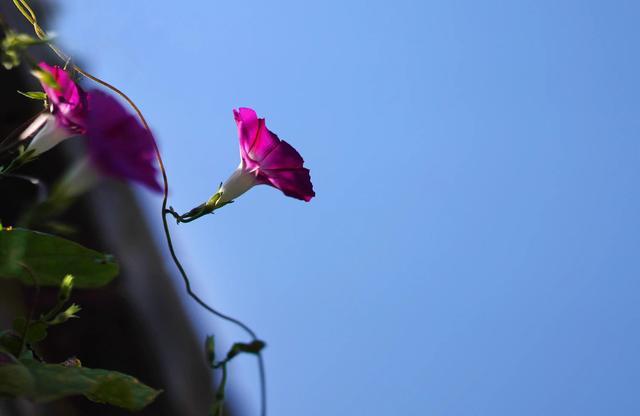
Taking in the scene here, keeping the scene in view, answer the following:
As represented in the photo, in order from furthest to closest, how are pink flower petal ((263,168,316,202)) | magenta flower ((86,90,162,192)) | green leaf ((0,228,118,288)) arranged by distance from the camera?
pink flower petal ((263,168,316,202))
green leaf ((0,228,118,288))
magenta flower ((86,90,162,192))

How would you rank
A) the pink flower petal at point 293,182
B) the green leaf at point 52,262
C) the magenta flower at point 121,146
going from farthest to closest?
the pink flower petal at point 293,182 → the green leaf at point 52,262 → the magenta flower at point 121,146

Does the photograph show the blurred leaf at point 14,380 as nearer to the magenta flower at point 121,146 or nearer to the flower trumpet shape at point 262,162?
the magenta flower at point 121,146

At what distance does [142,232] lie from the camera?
2.01m

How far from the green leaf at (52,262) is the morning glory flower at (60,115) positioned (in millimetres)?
71

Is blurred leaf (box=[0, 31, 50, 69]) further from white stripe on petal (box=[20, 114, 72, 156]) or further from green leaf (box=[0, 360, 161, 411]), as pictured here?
green leaf (box=[0, 360, 161, 411])

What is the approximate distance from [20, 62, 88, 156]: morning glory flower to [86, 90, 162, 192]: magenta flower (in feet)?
0.16

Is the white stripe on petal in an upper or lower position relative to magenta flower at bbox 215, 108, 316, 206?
lower

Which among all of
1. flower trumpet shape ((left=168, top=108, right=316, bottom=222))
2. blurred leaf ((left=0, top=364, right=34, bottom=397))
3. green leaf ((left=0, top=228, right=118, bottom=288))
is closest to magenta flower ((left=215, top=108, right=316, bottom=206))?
flower trumpet shape ((left=168, top=108, right=316, bottom=222))

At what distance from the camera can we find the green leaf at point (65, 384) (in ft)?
1.68

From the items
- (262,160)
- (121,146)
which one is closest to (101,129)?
(121,146)

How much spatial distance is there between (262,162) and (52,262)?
0.20 metres

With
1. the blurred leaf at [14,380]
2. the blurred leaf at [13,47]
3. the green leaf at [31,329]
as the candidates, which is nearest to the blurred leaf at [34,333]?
the green leaf at [31,329]

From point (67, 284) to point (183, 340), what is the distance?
1445 millimetres

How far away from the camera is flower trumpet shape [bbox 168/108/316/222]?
0.73m
